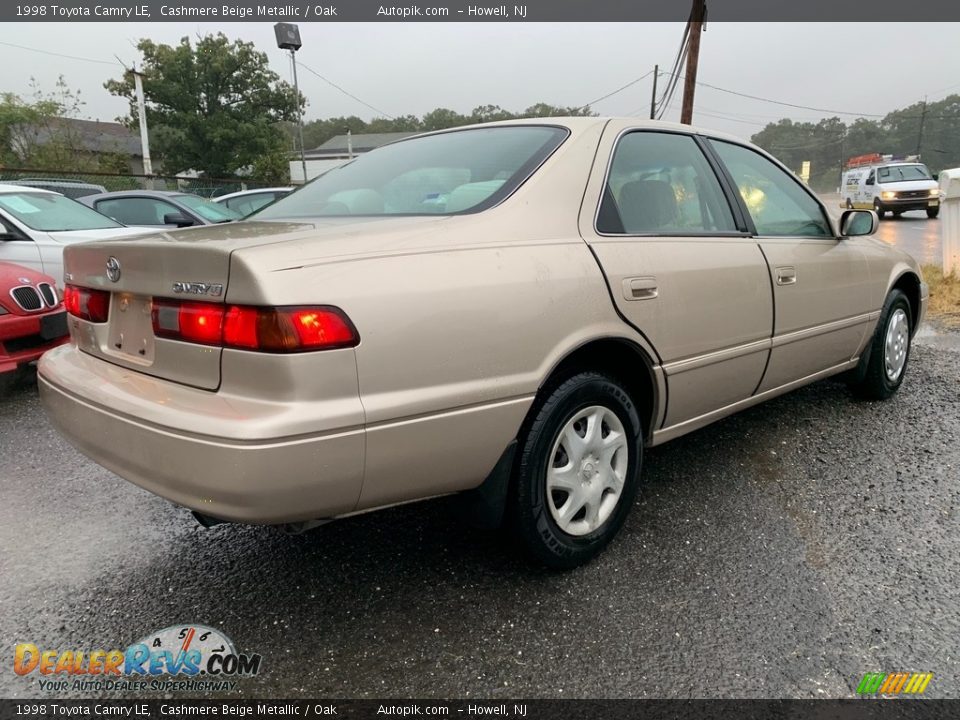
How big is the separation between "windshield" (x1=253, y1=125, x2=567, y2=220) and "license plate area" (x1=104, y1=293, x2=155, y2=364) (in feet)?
2.33

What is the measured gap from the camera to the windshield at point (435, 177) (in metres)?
2.24

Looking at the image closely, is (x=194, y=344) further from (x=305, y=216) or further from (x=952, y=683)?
(x=952, y=683)

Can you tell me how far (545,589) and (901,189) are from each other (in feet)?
83.6

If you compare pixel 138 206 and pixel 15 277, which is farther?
pixel 138 206

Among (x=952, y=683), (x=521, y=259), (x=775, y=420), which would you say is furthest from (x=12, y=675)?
(x=775, y=420)

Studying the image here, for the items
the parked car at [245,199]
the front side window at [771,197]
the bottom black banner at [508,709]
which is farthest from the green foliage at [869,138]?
the bottom black banner at [508,709]

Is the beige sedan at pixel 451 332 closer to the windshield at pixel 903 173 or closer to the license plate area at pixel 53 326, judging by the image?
the license plate area at pixel 53 326

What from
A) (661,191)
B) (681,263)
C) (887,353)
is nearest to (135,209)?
(661,191)

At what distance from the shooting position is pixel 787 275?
3027 millimetres

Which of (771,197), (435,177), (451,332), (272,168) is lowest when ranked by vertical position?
(451,332)

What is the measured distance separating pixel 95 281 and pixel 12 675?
1.19 metres

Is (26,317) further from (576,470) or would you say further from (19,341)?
(576,470)

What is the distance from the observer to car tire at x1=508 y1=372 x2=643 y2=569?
6.77 ft

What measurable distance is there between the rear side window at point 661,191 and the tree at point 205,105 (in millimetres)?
44908
